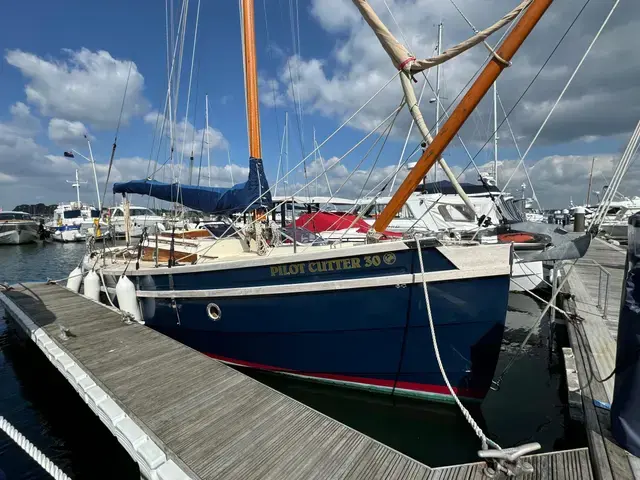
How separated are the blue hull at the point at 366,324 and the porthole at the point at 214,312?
0.05m

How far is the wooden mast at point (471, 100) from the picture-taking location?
13.8ft

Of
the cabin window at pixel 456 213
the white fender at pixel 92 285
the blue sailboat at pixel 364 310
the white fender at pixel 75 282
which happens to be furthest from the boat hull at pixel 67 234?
the blue sailboat at pixel 364 310

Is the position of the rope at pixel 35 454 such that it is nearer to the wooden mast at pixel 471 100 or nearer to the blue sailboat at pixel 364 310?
the blue sailboat at pixel 364 310

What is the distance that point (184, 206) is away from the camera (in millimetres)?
7789

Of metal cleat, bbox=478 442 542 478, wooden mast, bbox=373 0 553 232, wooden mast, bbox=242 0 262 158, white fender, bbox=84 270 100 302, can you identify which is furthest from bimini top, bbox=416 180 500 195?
metal cleat, bbox=478 442 542 478

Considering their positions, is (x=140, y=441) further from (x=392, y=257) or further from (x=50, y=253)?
(x=50, y=253)

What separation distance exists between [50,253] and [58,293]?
101ft

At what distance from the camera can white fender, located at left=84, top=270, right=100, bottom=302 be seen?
28.9 ft

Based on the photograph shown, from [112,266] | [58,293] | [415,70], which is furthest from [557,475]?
[58,293]

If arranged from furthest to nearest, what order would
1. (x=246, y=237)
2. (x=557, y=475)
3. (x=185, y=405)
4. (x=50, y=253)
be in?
1. (x=50, y=253)
2. (x=246, y=237)
3. (x=185, y=405)
4. (x=557, y=475)

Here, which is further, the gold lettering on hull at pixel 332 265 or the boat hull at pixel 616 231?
the boat hull at pixel 616 231

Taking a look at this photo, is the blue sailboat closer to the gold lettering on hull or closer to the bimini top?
the gold lettering on hull

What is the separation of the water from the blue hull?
0.33 meters

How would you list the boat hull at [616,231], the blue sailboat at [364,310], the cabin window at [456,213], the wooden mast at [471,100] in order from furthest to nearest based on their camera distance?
1. the boat hull at [616,231]
2. the cabin window at [456,213]
3. the blue sailboat at [364,310]
4. the wooden mast at [471,100]
